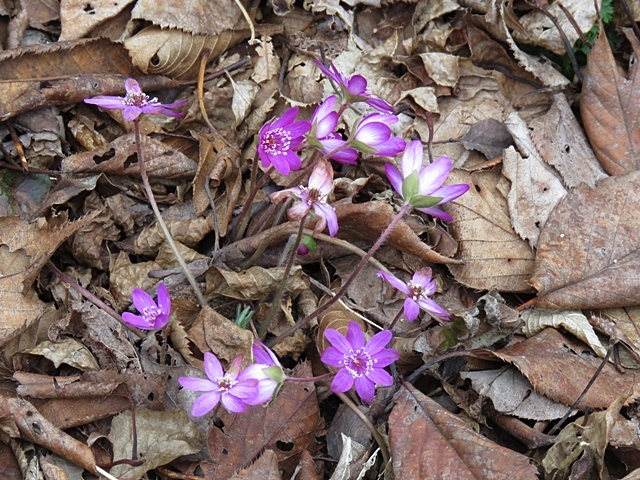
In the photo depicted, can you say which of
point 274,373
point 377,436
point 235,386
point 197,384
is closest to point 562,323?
point 377,436

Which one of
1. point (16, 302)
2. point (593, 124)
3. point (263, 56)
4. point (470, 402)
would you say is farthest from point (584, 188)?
point (16, 302)

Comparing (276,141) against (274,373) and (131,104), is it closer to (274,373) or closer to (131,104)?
(131,104)

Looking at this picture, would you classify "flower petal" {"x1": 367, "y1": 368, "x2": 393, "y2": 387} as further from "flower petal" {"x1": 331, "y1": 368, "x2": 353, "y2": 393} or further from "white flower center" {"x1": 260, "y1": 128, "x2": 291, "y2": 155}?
"white flower center" {"x1": 260, "y1": 128, "x2": 291, "y2": 155}

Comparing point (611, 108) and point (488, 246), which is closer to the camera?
point (488, 246)

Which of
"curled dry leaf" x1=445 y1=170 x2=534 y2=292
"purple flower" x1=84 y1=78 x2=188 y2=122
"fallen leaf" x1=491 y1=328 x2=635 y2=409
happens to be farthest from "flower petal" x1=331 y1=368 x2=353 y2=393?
"purple flower" x1=84 y1=78 x2=188 y2=122

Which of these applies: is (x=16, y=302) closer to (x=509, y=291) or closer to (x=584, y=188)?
(x=509, y=291)

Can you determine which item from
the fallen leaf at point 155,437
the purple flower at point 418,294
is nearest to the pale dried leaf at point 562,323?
the purple flower at point 418,294

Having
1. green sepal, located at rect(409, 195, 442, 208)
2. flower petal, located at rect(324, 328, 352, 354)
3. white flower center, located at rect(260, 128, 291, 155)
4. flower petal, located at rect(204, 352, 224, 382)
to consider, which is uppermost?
green sepal, located at rect(409, 195, 442, 208)
